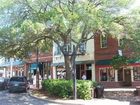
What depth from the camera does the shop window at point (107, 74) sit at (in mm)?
44794

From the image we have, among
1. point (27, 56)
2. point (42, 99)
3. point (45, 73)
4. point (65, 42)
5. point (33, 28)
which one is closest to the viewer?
point (33, 28)

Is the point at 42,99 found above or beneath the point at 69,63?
beneath

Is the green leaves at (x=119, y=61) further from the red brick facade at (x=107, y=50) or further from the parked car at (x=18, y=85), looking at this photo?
the parked car at (x=18, y=85)

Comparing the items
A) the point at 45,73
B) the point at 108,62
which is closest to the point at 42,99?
the point at 108,62

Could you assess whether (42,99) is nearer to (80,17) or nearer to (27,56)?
(80,17)

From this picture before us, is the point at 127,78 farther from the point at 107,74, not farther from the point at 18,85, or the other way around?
the point at 18,85

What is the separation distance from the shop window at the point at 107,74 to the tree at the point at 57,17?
15913 millimetres

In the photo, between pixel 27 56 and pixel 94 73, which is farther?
pixel 94 73

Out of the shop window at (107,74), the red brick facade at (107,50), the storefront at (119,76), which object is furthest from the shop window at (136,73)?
the shop window at (107,74)

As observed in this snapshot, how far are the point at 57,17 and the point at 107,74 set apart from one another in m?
21.0

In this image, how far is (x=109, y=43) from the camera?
4441 centimetres

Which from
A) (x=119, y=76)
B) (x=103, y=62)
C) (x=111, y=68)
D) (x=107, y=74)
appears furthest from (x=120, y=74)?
(x=103, y=62)

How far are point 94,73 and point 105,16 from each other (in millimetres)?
Answer: 20280

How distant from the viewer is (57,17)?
25703mm
